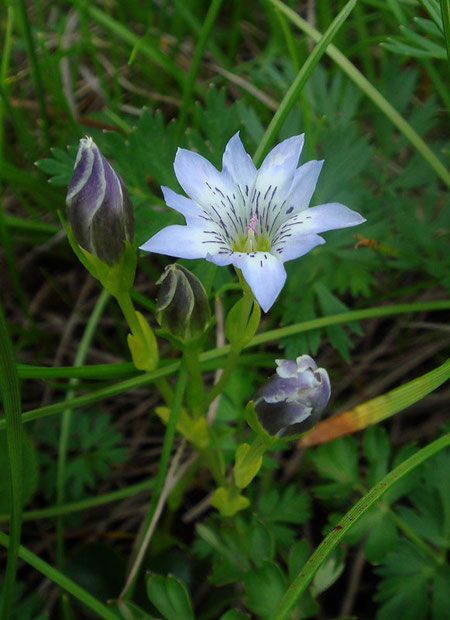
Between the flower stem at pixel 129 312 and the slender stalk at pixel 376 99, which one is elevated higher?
the slender stalk at pixel 376 99

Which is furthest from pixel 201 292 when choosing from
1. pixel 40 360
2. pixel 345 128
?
pixel 40 360

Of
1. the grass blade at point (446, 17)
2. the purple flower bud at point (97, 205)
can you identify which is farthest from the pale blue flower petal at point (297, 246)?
the grass blade at point (446, 17)

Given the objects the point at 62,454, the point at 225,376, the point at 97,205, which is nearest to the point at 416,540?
the point at 225,376

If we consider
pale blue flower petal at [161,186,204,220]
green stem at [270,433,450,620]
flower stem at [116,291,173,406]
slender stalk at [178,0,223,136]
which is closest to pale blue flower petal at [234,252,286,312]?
pale blue flower petal at [161,186,204,220]

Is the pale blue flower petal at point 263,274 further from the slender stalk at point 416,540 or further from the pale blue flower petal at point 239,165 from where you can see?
the slender stalk at point 416,540

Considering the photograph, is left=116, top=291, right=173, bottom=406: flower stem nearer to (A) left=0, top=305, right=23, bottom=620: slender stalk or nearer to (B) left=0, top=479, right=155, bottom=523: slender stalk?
(A) left=0, top=305, right=23, bottom=620: slender stalk

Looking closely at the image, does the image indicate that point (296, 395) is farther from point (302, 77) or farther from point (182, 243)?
point (302, 77)

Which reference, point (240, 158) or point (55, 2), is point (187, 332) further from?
point (55, 2)
